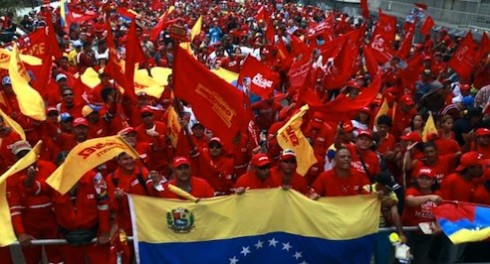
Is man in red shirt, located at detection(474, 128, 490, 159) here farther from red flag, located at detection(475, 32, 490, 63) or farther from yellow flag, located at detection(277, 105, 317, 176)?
red flag, located at detection(475, 32, 490, 63)

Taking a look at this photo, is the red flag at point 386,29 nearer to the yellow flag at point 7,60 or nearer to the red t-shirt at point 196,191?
the yellow flag at point 7,60

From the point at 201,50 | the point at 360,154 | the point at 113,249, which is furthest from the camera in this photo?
the point at 201,50

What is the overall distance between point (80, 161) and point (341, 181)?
264cm

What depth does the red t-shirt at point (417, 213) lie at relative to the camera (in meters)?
6.34

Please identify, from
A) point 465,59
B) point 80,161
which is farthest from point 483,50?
point 80,161

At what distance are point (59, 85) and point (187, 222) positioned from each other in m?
5.83

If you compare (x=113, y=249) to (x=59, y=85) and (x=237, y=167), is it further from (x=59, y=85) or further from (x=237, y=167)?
(x=59, y=85)

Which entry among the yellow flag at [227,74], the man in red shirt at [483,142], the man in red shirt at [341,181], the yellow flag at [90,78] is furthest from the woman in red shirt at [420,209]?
the yellow flag at [227,74]

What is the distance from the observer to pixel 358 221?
20.4 ft

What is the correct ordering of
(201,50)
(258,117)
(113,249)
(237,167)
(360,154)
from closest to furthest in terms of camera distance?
(113,249) < (360,154) < (237,167) < (258,117) < (201,50)

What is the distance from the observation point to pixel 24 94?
29.7 ft

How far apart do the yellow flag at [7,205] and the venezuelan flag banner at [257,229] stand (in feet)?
3.45

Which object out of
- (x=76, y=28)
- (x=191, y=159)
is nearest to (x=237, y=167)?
(x=191, y=159)

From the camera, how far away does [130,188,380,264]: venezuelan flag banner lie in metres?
6.00
